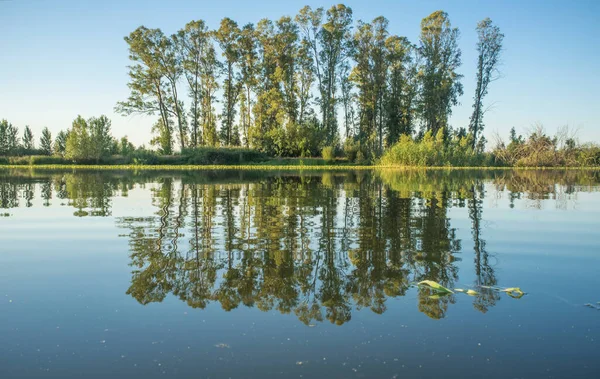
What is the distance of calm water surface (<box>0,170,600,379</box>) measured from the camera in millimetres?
3557

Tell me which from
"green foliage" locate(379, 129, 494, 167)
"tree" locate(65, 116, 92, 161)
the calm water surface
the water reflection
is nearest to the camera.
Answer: the calm water surface

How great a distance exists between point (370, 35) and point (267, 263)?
151 ft

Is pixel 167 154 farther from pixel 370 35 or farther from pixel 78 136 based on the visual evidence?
pixel 370 35

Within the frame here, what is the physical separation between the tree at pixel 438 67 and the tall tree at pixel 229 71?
1964cm

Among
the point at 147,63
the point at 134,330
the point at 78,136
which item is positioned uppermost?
the point at 147,63

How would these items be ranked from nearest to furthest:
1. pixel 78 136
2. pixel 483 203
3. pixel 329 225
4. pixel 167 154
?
pixel 329 225, pixel 483 203, pixel 78 136, pixel 167 154

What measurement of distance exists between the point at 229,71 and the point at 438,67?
72.9ft

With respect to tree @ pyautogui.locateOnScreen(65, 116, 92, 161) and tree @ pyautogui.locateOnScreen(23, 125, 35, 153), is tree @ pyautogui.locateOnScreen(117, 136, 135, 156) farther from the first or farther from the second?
tree @ pyautogui.locateOnScreen(23, 125, 35, 153)

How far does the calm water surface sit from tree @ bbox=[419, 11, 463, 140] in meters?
41.9

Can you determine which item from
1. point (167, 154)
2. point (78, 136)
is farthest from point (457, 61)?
point (78, 136)

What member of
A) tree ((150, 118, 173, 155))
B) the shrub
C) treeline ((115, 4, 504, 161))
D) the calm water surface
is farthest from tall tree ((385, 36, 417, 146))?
the calm water surface

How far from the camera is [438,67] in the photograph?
50.4 metres

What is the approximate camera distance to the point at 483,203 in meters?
13.7

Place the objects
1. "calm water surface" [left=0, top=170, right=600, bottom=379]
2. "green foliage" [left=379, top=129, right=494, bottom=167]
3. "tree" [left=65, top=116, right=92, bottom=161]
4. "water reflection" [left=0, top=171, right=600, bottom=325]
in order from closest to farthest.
A: "calm water surface" [left=0, top=170, right=600, bottom=379] < "water reflection" [left=0, top=171, right=600, bottom=325] < "green foliage" [left=379, top=129, right=494, bottom=167] < "tree" [left=65, top=116, right=92, bottom=161]
